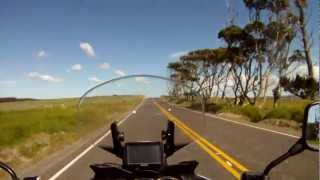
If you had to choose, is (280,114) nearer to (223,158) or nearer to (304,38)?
(304,38)

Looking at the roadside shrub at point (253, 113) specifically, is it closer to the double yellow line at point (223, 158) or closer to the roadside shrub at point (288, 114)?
the roadside shrub at point (288, 114)

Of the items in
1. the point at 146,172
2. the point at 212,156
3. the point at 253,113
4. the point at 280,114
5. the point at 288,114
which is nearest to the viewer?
the point at 146,172

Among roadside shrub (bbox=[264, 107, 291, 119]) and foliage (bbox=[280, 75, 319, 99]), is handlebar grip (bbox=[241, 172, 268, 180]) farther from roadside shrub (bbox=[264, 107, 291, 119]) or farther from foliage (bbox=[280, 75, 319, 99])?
foliage (bbox=[280, 75, 319, 99])

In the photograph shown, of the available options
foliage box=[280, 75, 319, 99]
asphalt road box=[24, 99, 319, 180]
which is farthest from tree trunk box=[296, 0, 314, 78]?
asphalt road box=[24, 99, 319, 180]

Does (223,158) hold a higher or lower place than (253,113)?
lower

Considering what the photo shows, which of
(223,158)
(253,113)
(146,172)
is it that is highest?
(146,172)

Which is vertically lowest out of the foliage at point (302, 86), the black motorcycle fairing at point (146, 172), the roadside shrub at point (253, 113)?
the roadside shrub at point (253, 113)

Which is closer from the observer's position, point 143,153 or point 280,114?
point 143,153

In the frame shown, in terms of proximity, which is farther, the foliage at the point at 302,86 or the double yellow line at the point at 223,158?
the foliage at the point at 302,86

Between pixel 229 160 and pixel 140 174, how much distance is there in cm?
1089

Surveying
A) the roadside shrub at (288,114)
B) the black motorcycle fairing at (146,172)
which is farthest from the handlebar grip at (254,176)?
the roadside shrub at (288,114)

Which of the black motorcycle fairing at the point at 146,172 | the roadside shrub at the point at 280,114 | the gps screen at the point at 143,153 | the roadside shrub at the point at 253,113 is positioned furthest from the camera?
the roadside shrub at the point at 253,113

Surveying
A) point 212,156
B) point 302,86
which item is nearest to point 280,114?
point 302,86

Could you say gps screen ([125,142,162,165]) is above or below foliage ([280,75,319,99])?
below
